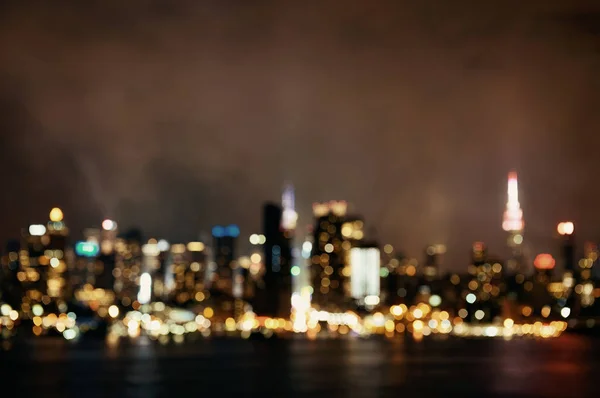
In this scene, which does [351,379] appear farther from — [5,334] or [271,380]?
[5,334]

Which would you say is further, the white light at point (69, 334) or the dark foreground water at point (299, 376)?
the white light at point (69, 334)

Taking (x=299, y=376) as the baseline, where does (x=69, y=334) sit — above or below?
above

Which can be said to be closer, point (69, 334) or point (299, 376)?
point (299, 376)

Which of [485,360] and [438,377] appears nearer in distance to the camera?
[438,377]

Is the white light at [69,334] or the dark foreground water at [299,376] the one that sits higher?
the white light at [69,334]

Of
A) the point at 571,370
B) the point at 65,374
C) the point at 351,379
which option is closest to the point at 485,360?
the point at 571,370

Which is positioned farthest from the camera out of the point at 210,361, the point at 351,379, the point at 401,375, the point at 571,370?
the point at 210,361

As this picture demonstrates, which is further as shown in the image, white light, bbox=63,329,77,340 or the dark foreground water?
white light, bbox=63,329,77,340

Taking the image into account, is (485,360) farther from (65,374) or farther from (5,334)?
(5,334)

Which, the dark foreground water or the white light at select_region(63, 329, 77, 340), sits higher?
the white light at select_region(63, 329, 77, 340)

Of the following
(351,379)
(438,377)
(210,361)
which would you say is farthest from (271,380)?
(210,361)

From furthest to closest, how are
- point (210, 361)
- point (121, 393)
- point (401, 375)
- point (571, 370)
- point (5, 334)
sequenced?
point (5, 334) → point (210, 361) → point (571, 370) → point (401, 375) → point (121, 393)
